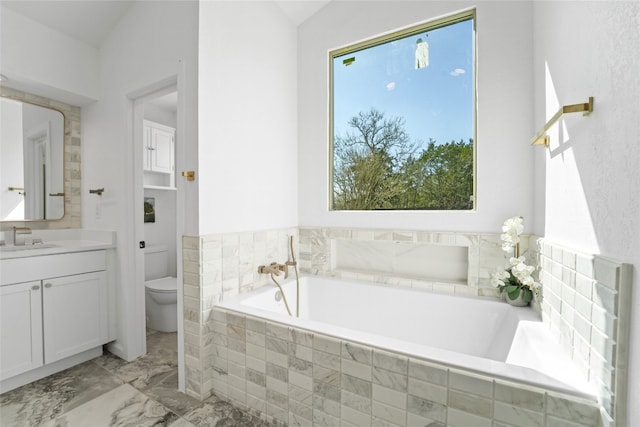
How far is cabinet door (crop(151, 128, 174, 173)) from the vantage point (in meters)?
3.28

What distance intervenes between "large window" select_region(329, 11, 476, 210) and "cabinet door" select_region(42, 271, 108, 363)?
6.55 feet

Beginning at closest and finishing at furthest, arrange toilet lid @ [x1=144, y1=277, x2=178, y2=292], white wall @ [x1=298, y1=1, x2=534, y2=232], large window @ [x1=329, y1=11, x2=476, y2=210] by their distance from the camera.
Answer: white wall @ [x1=298, y1=1, x2=534, y2=232]
large window @ [x1=329, y1=11, x2=476, y2=210]
toilet lid @ [x1=144, y1=277, x2=178, y2=292]

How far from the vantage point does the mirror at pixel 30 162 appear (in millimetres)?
2164

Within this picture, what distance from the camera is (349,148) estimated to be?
2465mm

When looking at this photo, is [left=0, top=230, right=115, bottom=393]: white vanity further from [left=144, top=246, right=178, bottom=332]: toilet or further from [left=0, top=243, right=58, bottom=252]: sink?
[left=144, top=246, right=178, bottom=332]: toilet

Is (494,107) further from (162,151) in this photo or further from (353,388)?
(162,151)

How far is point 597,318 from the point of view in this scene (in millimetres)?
927

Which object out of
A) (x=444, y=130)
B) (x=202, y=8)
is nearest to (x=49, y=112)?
(x=202, y=8)

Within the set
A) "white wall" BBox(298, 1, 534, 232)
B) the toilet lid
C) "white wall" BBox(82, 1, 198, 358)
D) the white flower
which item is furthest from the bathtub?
the toilet lid

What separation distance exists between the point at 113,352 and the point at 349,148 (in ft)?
8.41

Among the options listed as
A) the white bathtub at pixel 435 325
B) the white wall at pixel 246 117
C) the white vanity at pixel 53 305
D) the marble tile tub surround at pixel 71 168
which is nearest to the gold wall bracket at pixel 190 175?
the white wall at pixel 246 117

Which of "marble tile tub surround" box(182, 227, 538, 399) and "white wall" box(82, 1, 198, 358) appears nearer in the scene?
"marble tile tub surround" box(182, 227, 538, 399)

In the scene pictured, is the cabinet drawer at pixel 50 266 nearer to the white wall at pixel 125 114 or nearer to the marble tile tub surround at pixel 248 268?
the white wall at pixel 125 114

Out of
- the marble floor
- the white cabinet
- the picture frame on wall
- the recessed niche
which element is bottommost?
the marble floor
